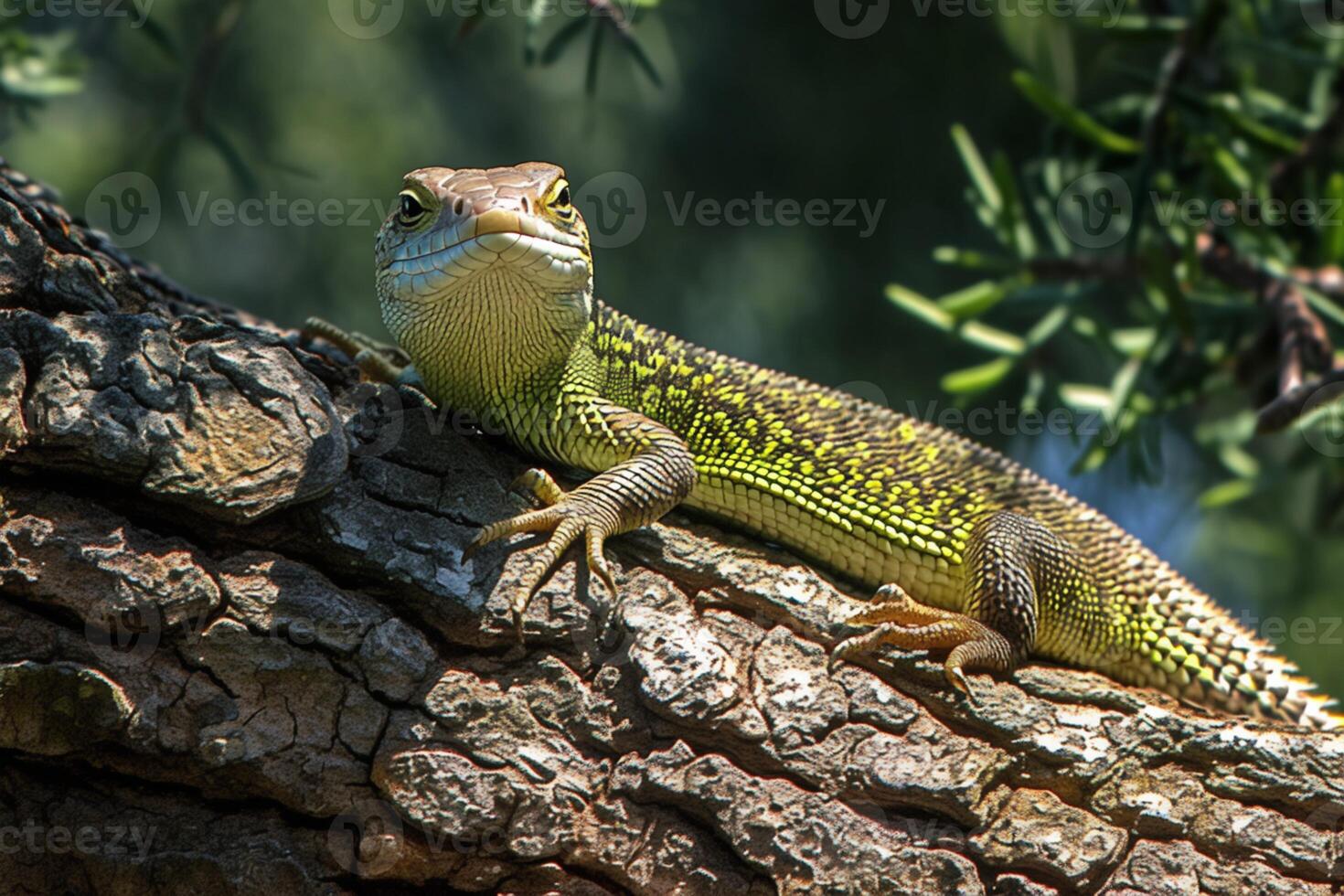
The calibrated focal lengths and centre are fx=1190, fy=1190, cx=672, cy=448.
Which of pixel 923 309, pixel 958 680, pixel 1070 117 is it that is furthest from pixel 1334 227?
pixel 958 680

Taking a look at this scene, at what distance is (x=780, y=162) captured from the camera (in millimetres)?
6996

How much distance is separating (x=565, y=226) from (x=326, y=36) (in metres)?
4.41

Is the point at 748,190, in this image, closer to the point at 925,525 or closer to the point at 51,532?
the point at 925,525

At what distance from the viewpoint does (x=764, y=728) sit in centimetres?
306

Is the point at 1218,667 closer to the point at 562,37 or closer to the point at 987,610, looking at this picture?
the point at 987,610

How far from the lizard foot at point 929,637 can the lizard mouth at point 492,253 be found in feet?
4.36

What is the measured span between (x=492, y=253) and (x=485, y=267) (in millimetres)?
75

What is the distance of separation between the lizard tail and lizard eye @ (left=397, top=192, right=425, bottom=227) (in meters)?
2.82

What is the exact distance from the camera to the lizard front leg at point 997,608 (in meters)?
3.39

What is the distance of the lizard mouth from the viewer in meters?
3.30

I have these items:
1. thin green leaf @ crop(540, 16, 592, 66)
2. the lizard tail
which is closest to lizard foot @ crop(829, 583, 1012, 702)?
the lizard tail

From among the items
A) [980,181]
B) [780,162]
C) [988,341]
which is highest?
[980,181]

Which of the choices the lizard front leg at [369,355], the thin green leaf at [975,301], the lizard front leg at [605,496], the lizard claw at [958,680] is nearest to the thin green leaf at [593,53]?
the lizard front leg at [369,355]

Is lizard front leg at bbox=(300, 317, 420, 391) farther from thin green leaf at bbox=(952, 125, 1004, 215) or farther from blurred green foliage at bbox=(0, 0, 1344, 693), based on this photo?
thin green leaf at bbox=(952, 125, 1004, 215)
